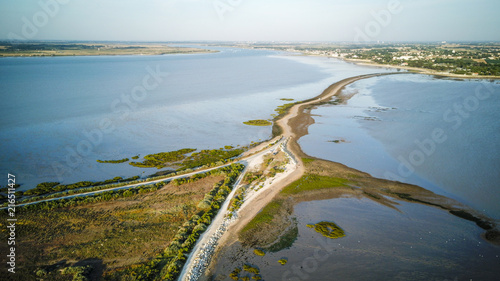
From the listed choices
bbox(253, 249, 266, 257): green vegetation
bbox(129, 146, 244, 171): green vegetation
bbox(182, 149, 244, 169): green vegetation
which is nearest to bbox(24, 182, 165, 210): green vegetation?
bbox(129, 146, 244, 171): green vegetation

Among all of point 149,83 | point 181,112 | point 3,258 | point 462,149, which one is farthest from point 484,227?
point 149,83

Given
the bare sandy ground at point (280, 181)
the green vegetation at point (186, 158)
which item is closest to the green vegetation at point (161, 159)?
the green vegetation at point (186, 158)

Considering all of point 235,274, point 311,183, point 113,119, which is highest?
point 113,119

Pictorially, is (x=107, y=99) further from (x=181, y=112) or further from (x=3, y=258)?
(x=3, y=258)

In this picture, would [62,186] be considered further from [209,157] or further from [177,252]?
[177,252]

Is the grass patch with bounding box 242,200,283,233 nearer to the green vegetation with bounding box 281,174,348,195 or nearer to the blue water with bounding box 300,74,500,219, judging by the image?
the green vegetation with bounding box 281,174,348,195

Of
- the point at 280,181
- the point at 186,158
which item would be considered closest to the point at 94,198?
the point at 186,158

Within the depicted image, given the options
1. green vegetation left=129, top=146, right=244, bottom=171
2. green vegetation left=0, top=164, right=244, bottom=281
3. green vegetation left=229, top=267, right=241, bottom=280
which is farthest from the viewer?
green vegetation left=129, top=146, right=244, bottom=171
